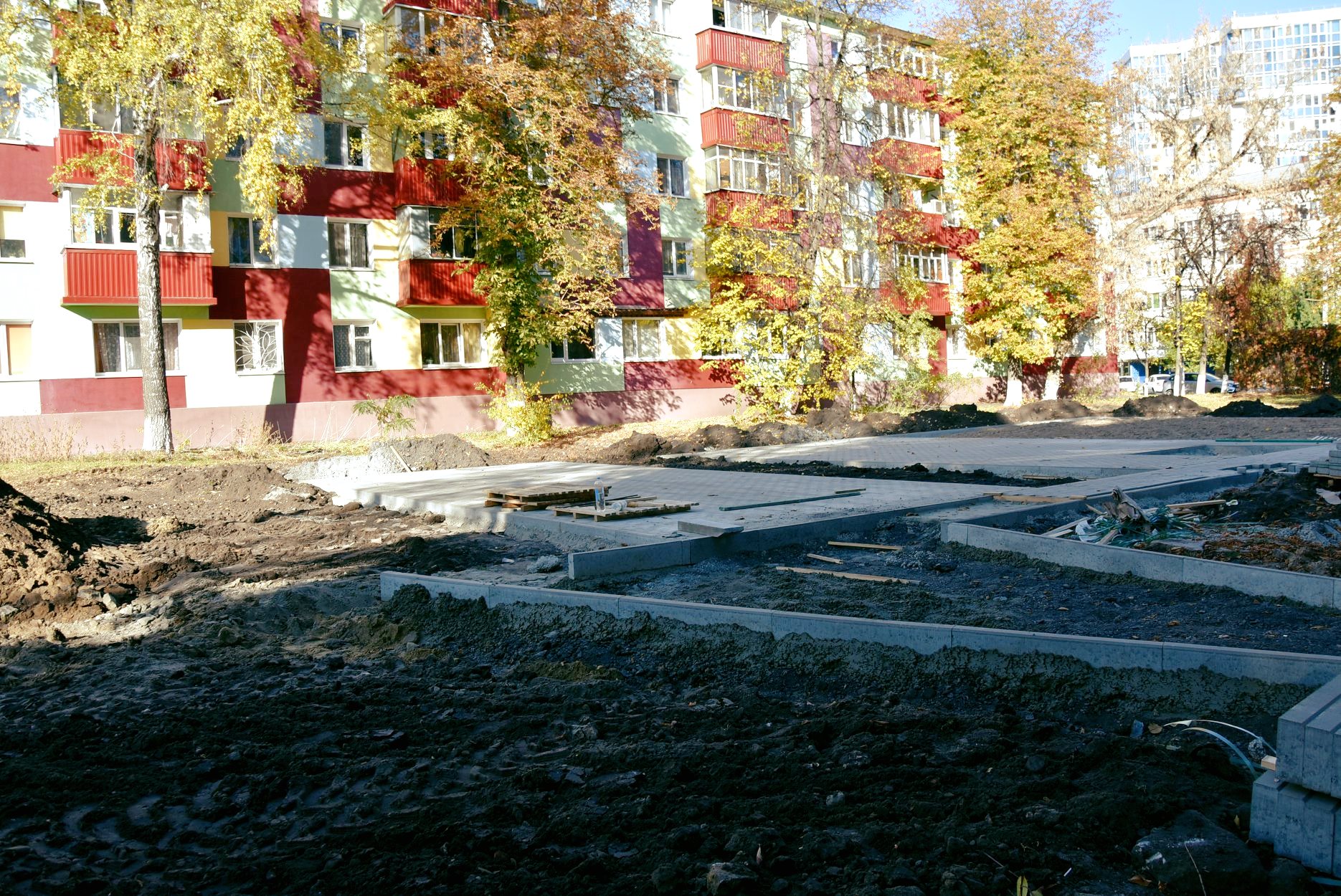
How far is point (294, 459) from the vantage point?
69.4 feet

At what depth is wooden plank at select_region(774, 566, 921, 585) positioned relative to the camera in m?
7.03

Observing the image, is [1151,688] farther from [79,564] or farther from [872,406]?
[872,406]

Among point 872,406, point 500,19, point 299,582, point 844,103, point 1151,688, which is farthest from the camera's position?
point 844,103

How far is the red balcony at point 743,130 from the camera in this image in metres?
29.8

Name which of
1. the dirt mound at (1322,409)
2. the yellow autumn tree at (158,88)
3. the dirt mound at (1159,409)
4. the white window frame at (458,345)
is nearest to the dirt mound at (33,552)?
the yellow autumn tree at (158,88)

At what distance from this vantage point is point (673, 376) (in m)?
33.8

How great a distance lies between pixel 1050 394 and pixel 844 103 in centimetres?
1369

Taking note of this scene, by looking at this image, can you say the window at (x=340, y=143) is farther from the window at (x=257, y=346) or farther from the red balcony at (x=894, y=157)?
the red balcony at (x=894, y=157)

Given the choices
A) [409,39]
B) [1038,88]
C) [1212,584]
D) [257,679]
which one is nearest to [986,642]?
[1212,584]

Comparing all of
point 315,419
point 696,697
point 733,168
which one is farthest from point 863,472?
point 733,168

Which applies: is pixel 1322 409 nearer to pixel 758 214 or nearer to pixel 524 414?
Result: pixel 758 214

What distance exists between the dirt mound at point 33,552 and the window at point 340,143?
2004 centimetres

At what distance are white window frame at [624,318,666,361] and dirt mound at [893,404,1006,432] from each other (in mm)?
10672

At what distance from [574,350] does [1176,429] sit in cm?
1774
